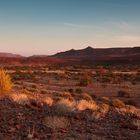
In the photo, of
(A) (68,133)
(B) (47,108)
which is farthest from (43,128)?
(B) (47,108)

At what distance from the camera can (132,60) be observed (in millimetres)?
134000

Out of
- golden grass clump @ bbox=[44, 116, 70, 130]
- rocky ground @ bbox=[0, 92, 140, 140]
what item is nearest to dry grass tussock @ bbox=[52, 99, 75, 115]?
rocky ground @ bbox=[0, 92, 140, 140]

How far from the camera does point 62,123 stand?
458 inches

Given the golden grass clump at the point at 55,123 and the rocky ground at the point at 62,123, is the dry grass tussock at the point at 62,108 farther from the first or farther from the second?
the golden grass clump at the point at 55,123

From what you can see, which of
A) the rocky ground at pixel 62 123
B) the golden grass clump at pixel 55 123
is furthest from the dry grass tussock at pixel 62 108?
the golden grass clump at pixel 55 123

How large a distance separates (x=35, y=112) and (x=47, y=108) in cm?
115

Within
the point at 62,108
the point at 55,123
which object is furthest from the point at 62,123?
the point at 62,108

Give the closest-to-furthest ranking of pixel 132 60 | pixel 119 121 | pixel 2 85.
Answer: pixel 119 121 < pixel 2 85 < pixel 132 60

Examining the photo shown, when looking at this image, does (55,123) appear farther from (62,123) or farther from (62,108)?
(62,108)

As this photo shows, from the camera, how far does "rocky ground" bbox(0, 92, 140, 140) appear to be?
10688 millimetres

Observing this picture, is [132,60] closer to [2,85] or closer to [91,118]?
[2,85]

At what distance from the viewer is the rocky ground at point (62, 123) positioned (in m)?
10.7

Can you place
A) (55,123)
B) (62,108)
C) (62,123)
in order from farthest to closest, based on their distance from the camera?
(62,108), (62,123), (55,123)

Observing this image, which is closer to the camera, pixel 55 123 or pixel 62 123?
pixel 55 123
